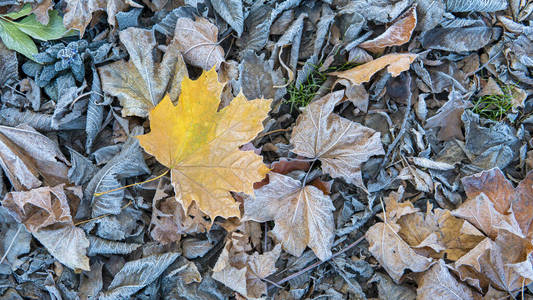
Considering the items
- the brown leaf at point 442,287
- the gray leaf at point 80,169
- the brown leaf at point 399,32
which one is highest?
the brown leaf at point 399,32

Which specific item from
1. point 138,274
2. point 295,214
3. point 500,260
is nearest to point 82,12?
point 138,274

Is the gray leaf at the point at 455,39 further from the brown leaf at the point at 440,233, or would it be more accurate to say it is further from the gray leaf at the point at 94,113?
the gray leaf at the point at 94,113

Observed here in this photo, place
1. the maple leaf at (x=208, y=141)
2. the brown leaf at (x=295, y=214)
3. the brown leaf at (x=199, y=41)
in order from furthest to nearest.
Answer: the brown leaf at (x=199, y=41) → the brown leaf at (x=295, y=214) → the maple leaf at (x=208, y=141)

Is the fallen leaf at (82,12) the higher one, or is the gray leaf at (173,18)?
the fallen leaf at (82,12)

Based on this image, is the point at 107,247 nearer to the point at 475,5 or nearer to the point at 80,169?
the point at 80,169

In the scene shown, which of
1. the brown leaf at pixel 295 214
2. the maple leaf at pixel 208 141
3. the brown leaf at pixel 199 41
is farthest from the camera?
the brown leaf at pixel 199 41

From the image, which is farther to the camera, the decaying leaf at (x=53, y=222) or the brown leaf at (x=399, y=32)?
the brown leaf at (x=399, y=32)

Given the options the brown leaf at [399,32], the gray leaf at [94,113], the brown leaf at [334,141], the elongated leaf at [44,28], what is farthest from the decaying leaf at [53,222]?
the brown leaf at [399,32]

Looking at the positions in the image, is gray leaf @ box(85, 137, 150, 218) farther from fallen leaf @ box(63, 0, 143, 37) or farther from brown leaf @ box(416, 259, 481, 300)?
brown leaf @ box(416, 259, 481, 300)
